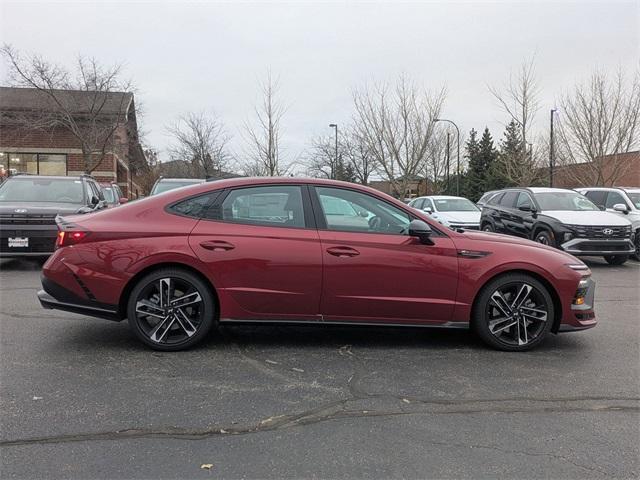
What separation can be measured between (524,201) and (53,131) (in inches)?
972

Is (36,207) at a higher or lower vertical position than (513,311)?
higher

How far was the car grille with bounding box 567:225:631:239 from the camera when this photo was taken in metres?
10.5

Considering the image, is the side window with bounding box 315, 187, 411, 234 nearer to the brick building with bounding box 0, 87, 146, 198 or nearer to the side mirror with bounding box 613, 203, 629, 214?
the side mirror with bounding box 613, 203, 629, 214

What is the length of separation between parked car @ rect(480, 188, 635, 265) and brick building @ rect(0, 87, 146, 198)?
20006mm

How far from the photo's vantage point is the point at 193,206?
4.75m

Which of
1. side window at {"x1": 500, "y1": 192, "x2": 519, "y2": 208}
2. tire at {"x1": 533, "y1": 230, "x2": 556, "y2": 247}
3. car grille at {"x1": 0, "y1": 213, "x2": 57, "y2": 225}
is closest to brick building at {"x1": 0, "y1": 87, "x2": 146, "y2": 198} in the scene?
car grille at {"x1": 0, "y1": 213, "x2": 57, "y2": 225}

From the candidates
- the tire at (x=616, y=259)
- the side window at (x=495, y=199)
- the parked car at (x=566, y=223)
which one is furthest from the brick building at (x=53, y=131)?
the tire at (x=616, y=259)

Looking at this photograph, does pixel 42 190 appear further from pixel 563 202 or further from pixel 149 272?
pixel 563 202

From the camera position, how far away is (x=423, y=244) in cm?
467

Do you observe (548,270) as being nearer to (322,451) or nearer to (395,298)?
(395,298)

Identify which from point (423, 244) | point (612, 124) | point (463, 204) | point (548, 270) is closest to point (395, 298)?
point (423, 244)

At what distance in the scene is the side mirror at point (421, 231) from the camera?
459 centimetres

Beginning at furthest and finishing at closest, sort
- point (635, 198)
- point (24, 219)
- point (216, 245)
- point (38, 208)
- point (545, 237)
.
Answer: point (635, 198)
point (545, 237)
point (38, 208)
point (24, 219)
point (216, 245)

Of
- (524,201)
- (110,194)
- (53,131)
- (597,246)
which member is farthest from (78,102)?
(597,246)
